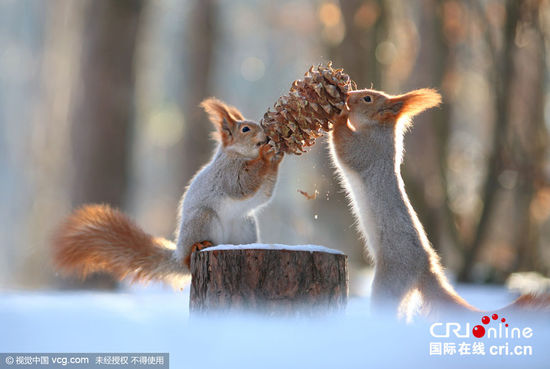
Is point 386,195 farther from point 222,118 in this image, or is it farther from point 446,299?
point 222,118

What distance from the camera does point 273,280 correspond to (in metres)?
3.05

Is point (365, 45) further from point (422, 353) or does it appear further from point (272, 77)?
point (272, 77)

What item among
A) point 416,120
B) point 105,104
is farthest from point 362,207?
point 416,120

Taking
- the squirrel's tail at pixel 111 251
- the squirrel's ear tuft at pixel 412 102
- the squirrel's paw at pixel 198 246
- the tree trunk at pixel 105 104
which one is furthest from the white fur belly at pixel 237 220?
the tree trunk at pixel 105 104

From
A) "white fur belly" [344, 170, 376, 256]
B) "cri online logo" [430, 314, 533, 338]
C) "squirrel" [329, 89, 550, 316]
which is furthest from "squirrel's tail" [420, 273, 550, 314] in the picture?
"white fur belly" [344, 170, 376, 256]

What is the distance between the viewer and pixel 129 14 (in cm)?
828

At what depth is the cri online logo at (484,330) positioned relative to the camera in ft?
9.73

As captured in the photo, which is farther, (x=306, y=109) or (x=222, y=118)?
(x=222, y=118)

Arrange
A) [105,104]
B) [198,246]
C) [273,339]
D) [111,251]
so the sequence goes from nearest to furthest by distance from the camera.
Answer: [273,339] < [198,246] < [111,251] < [105,104]

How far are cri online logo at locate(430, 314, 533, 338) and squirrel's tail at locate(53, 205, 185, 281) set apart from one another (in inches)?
60.8

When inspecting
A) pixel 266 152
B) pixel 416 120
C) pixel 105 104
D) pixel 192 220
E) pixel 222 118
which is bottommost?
pixel 192 220

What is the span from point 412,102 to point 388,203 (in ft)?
2.17

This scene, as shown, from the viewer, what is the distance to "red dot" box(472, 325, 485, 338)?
10.1 ft

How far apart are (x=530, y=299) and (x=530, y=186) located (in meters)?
5.13
